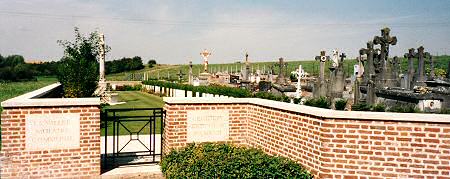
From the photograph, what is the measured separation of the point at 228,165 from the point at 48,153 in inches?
128

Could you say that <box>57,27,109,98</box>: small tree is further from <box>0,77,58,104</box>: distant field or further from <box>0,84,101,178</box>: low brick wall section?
<box>0,77,58,104</box>: distant field

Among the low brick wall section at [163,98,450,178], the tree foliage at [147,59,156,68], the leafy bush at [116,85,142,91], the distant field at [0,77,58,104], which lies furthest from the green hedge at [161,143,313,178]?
the tree foliage at [147,59,156,68]

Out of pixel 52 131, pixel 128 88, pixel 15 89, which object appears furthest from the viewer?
pixel 128 88

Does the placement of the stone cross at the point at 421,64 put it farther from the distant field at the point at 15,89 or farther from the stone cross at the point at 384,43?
the distant field at the point at 15,89

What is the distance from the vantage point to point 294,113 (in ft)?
22.4

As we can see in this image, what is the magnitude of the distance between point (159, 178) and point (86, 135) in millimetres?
1584

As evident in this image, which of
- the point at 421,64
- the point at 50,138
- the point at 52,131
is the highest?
the point at 421,64

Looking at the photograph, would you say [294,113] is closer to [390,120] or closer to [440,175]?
[390,120]

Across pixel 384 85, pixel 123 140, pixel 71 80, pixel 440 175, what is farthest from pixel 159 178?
pixel 384 85

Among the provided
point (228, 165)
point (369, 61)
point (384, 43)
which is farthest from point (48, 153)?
point (369, 61)

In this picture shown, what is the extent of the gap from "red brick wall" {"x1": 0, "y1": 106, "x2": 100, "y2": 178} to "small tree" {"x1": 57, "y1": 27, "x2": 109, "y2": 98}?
7.02m

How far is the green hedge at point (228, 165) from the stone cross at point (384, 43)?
1098 centimetres

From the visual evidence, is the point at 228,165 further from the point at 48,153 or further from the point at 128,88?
the point at 128,88

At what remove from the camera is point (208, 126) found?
8.13 m
